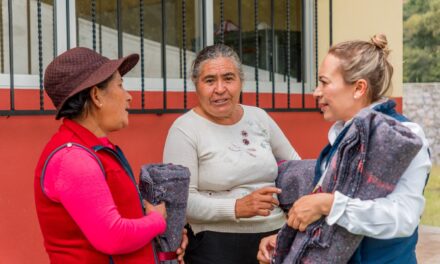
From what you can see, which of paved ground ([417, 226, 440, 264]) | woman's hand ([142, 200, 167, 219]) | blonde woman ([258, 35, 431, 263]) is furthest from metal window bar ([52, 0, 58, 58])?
paved ground ([417, 226, 440, 264])

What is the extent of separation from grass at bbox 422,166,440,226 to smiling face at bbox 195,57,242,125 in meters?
5.55

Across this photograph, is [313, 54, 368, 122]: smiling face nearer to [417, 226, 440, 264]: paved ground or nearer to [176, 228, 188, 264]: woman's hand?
[176, 228, 188, 264]: woman's hand

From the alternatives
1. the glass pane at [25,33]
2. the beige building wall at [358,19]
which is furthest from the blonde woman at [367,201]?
the beige building wall at [358,19]

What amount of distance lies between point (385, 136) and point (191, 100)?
2.09 meters

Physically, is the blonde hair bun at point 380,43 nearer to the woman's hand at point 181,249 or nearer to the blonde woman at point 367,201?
the blonde woman at point 367,201

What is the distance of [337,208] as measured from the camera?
5.03 feet

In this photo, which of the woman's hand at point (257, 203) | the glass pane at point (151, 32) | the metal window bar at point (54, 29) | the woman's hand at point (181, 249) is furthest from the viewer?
the glass pane at point (151, 32)

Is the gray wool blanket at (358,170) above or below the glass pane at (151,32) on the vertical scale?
below

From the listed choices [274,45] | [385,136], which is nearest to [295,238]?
[385,136]

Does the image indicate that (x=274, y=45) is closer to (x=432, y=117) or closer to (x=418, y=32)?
(x=432, y=117)

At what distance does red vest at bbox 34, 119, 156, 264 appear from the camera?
1587mm

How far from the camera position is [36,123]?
270 centimetres

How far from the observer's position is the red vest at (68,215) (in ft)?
5.21

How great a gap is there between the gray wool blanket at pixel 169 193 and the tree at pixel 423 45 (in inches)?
768
